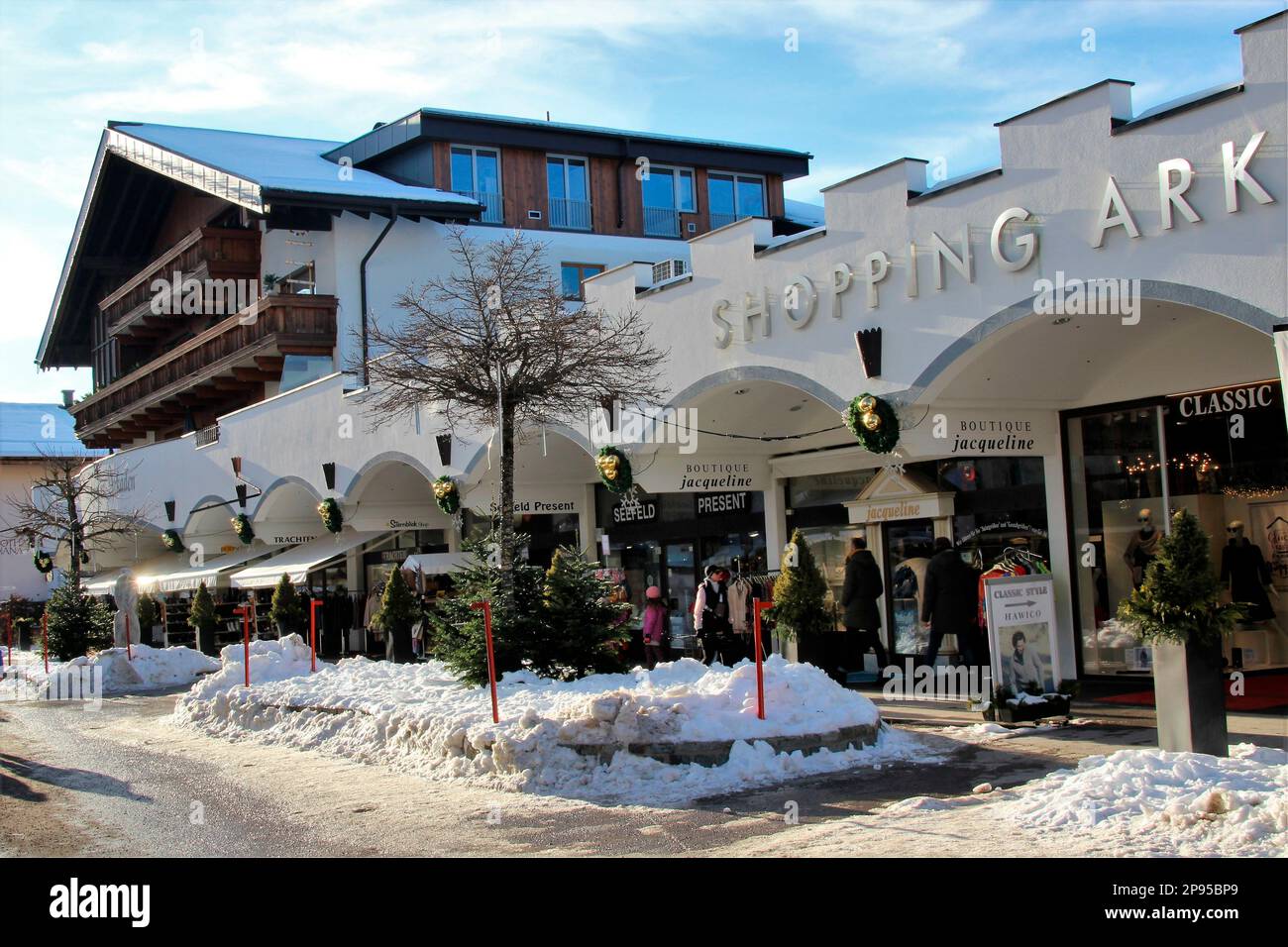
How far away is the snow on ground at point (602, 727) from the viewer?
1033 centimetres

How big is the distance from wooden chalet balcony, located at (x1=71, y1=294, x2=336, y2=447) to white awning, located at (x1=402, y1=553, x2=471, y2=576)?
312 inches

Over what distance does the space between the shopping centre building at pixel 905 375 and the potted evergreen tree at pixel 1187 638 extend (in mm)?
2443

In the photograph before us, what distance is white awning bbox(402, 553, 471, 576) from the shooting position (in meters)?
25.2

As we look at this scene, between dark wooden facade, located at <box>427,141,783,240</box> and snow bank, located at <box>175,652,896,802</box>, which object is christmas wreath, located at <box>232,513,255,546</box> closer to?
dark wooden facade, located at <box>427,141,783,240</box>

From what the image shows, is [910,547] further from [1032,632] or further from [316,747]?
[316,747]

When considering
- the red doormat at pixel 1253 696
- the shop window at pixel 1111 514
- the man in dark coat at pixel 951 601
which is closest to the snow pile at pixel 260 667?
the man in dark coat at pixel 951 601

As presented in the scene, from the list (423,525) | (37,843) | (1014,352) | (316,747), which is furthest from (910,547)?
(423,525)

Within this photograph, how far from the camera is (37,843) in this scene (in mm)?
9016

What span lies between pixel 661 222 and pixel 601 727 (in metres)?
25.7

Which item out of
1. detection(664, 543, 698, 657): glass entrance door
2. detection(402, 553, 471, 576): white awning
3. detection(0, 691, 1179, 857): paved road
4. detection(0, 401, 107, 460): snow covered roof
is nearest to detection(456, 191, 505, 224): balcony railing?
detection(402, 553, 471, 576): white awning

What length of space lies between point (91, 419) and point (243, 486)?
19.9m

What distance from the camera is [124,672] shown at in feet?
82.1

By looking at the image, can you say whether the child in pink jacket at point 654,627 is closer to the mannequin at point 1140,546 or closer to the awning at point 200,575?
the mannequin at point 1140,546

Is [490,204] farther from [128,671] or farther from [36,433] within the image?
[36,433]
